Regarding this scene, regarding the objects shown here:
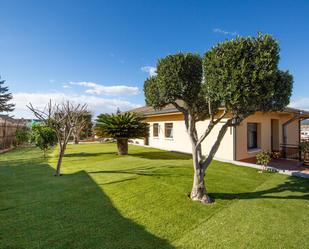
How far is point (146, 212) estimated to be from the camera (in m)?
4.64

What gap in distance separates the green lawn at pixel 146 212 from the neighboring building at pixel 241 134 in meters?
4.02

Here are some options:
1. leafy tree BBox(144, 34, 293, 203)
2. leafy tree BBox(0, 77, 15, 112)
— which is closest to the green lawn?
leafy tree BBox(144, 34, 293, 203)

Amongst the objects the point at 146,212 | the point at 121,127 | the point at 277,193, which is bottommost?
the point at 277,193

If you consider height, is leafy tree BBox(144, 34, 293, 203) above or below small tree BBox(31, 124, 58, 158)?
above

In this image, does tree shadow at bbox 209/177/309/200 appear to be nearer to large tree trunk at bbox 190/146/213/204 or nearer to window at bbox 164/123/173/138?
large tree trunk at bbox 190/146/213/204

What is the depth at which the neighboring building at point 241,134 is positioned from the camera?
1174 centimetres

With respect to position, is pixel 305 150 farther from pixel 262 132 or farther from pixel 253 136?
pixel 253 136

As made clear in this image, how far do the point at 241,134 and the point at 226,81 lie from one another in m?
8.18

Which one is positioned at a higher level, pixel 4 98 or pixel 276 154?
pixel 4 98

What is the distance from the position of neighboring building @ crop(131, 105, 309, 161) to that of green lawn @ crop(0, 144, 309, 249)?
402cm

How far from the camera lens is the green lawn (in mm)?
3570

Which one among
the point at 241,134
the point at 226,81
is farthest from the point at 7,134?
the point at 226,81

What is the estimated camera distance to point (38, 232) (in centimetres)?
364

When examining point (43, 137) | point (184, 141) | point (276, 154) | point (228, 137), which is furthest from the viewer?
point (184, 141)
